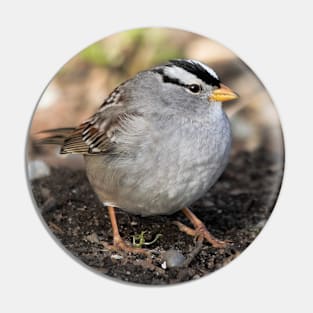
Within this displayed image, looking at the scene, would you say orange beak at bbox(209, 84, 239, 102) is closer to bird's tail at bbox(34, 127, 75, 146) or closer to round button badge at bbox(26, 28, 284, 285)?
round button badge at bbox(26, 28, 284, 285)

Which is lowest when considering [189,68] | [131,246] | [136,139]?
[131,246]

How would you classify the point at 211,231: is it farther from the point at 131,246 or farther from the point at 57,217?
the point at 57,217

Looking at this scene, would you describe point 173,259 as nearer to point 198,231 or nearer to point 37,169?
point 198,231

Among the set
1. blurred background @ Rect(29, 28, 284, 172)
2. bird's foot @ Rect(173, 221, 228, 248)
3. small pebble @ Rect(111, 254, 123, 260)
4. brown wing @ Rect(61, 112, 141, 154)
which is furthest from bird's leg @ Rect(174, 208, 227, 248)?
brown wing @ Rect(61, 112, 141, 154)

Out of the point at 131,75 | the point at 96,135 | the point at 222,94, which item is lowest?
the point at 96,135

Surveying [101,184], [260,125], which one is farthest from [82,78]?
[260,125]

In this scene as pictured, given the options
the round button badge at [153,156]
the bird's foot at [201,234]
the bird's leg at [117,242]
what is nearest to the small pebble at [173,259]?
the round button badge at [153,156]

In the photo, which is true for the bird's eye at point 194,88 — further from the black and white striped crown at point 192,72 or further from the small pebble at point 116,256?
the small pebble at point 116,256

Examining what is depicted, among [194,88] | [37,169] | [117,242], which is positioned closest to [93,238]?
[117,242]
